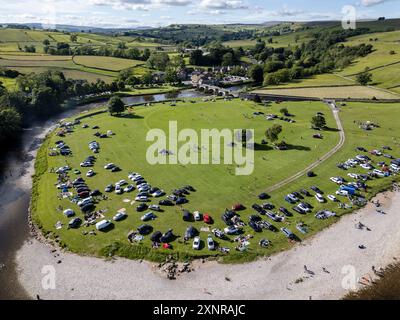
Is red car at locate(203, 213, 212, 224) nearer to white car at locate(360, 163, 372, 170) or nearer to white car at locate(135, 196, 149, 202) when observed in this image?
white car at locate(135, 196, 149, 202)

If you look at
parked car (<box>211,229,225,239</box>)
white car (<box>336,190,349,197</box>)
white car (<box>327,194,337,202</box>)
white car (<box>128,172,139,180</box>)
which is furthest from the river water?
white car (<box>336,190,349,197</box>)

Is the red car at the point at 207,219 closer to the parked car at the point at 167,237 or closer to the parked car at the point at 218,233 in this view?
the parked car at the point at 218,233

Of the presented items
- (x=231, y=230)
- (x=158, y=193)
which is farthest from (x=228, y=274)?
(x=158, y=193)

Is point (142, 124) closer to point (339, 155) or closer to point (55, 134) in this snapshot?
point (55, 134)

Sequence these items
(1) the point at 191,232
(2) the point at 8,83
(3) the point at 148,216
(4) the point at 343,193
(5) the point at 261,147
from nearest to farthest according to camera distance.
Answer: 1. (1) the point at 191,232
2. (3) the point at 148,216
3. (4) the point at 343,193
4. (5) the point at 261,147
5. (2) the point at 8,83

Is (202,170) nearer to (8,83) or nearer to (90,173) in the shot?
(90,173)
